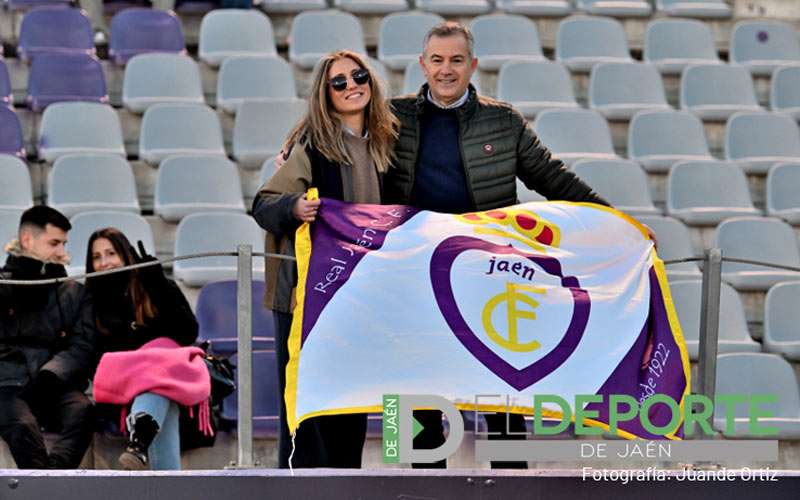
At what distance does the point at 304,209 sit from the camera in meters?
4.49

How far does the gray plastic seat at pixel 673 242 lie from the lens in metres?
7.13

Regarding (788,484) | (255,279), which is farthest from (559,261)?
(255,279)

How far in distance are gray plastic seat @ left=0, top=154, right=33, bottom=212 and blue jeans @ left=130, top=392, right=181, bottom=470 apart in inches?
86.0

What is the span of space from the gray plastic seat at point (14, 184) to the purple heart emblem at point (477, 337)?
314 cm

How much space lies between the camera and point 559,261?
466 cm

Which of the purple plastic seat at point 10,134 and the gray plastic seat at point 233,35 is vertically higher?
the gray plastic seat at point 233,35

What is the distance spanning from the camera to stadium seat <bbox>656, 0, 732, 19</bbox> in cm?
945

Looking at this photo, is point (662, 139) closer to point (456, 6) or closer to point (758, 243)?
point (758, 243)

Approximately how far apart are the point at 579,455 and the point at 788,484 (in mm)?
608

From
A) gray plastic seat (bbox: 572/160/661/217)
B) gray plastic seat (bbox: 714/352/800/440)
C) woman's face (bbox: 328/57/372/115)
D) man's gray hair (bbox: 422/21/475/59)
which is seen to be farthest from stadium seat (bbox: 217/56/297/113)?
woman's face (bbox: 328/57/372/115)

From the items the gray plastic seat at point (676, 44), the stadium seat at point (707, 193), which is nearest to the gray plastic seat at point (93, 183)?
the stadium seat at point (707, 193)

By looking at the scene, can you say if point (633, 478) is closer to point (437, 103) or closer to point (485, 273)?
point (485, 273)

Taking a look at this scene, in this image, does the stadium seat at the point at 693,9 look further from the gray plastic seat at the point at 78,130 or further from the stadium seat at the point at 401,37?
the gray plastic seat at the point at 78,130

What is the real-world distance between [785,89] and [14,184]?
4.19 meters
